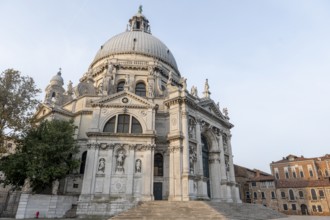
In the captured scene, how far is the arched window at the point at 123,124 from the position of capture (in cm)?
2343

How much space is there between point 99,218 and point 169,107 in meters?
12.4

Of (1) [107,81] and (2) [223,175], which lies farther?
(1) [107,81]

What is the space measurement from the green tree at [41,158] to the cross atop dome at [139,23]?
28.7 metres

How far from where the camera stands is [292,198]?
38375 mm

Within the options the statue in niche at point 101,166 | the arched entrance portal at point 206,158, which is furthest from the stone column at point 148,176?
the arched entrance portal at point 206,158

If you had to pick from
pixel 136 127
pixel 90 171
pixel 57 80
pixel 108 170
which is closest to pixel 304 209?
pixel 136 127

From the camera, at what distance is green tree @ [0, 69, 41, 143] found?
17.4 m

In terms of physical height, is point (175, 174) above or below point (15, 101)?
below

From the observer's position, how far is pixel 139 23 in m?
44.8

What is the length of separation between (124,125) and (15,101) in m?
9.47

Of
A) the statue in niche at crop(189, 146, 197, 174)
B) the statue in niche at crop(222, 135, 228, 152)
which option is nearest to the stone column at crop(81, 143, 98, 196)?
the statue in niche at crop(189, 146, 197, 174)

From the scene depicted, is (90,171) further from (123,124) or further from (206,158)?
(206,158)

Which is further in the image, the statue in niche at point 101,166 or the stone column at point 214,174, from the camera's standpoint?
the stone column at point 214,174

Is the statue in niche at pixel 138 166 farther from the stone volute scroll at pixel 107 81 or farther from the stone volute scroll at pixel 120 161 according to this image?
the stone volute scroll at pixel 107 81
